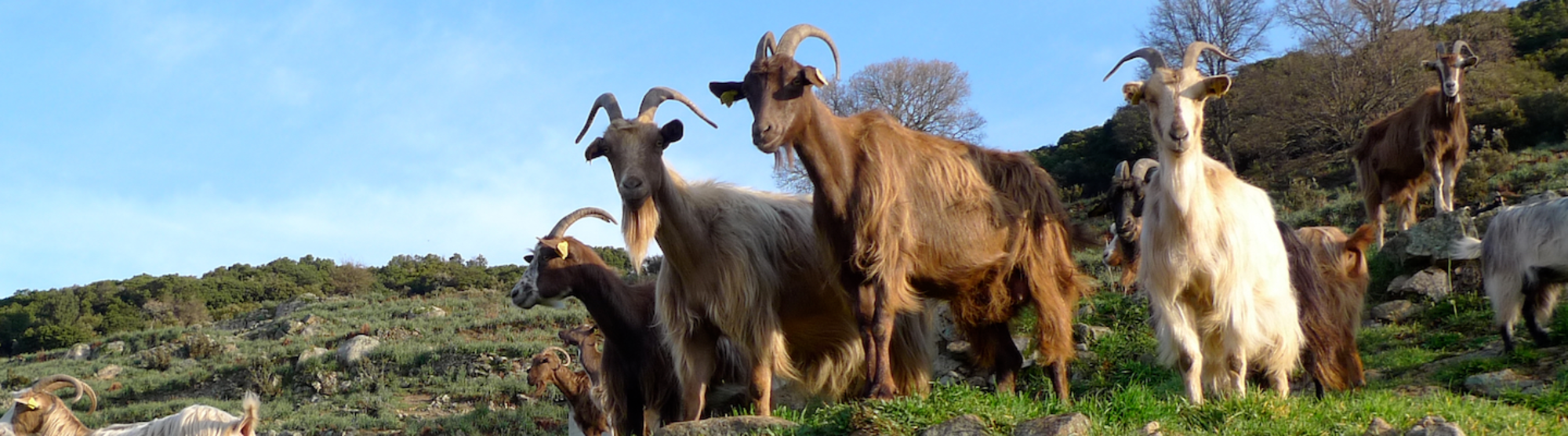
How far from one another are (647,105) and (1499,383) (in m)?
5.80

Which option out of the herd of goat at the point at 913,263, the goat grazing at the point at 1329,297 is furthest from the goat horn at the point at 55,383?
the goat grazing at the point at 1329,297

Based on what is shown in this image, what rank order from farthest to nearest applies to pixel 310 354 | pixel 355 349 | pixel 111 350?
pixel 111 350 → pixel 310 354 → pixel 355 349

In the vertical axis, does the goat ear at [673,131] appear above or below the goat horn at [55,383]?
above

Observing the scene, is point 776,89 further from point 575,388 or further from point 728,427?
point 575,388

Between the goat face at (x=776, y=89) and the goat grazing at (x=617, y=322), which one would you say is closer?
the goat face at (x=776, y=89)

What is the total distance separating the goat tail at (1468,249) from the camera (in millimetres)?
10594

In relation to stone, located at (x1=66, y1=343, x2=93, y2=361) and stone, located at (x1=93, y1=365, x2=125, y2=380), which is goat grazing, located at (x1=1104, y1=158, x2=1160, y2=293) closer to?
stone, located at (x1=93, y1=365, x2=125, y2=380)

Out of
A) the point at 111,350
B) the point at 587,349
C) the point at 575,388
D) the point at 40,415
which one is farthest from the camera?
the point at 111,350

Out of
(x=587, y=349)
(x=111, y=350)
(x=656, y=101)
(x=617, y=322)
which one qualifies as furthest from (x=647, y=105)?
(x=111, y=350)

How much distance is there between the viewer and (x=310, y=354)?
19578 millimetres

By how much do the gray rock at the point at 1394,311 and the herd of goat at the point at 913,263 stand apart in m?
1.54

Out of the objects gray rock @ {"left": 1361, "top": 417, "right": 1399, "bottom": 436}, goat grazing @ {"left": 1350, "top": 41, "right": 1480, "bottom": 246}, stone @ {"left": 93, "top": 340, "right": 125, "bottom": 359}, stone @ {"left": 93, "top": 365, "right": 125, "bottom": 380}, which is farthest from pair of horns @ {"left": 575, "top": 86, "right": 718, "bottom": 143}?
stone @ {"left": 93, "top": 340, "right": 125, "bottom": 359}

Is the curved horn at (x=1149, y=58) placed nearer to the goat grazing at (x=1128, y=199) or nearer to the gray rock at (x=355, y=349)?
the goat grazing at (x=1128, y=199)

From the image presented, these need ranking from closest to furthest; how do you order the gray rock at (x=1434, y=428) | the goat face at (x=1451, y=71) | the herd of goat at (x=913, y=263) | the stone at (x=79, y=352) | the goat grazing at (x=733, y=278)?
1. the gray rock at (x=1434, y=428)
2. the herd of goat at (x=913, y=263)
3. the goat grazing at (x=733, y=278)
4. the goat face at (x=1451, y=71)
5. the stone at (x=79, y=352)
